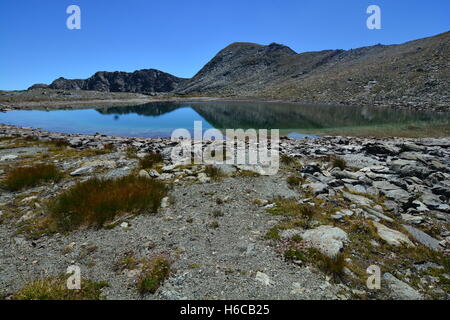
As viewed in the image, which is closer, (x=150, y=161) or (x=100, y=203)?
(x=100, y=203)

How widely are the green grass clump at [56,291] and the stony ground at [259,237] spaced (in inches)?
9.8

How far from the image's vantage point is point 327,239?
21.5ft

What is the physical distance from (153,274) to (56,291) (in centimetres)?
185

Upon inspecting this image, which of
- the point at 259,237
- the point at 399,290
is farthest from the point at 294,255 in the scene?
the point at 399,290

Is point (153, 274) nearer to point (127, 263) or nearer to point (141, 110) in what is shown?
point (127, 263)

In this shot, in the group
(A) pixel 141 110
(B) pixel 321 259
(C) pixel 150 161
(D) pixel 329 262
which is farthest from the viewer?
(A) pixel 141 110

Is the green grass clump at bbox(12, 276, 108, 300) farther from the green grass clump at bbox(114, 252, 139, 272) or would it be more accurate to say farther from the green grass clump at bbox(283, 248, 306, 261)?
the green grass clump at bbox(283, 248, 306, 261)

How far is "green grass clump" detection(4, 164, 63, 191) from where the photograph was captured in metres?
10.5

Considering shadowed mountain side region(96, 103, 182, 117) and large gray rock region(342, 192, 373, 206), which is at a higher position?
shadowed mountain side region(96, 103, 182, 117)

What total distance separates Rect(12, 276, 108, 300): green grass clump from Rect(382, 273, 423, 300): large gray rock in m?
6.03

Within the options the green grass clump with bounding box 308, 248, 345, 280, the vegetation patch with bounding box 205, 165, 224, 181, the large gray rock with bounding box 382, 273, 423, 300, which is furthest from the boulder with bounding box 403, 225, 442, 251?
the vegetation patch with bounding box 205, 165, 224, 181
